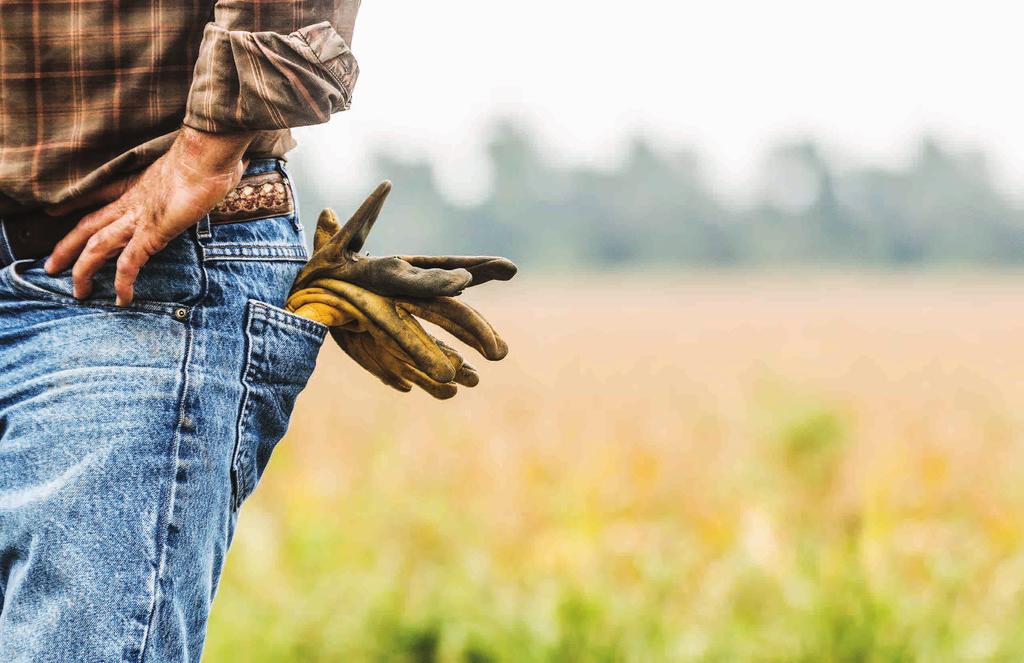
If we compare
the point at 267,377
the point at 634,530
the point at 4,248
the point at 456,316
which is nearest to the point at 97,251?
the point at 4,248

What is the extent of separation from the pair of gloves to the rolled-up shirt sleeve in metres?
0.22

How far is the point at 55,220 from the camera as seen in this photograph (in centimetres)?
139

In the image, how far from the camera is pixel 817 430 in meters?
6.07

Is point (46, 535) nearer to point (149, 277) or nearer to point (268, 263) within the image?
point (149, 277)

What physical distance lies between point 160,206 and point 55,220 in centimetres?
19

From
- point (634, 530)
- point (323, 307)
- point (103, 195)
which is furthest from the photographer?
point (634, 530)

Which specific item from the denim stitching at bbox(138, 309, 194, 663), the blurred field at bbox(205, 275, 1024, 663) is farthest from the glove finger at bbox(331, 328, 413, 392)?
the blurred field at bbox(205, 275, 1024, 663)

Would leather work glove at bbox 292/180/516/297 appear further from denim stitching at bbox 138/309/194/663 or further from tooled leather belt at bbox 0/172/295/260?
denim stitching at bbox 138/309/194/663

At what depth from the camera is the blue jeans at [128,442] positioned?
1252 millimetres

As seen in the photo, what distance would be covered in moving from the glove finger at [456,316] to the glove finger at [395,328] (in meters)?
0.02

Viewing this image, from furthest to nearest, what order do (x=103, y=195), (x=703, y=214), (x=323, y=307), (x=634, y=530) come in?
1. (x=703, y=214)
2. (x=634, y=530)
3. (x=323, y=307)
4. (x=103, y=195)

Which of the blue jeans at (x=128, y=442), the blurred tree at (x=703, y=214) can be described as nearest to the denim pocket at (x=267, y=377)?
the blue jeans at (x=128, y=442)

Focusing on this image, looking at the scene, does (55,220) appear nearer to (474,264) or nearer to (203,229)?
(203,229)

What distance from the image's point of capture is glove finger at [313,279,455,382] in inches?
59.7
